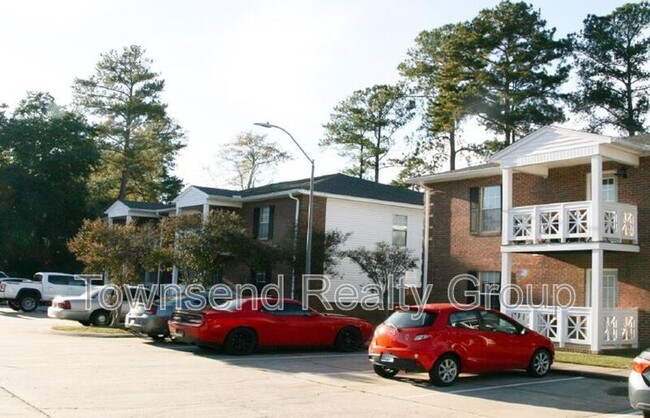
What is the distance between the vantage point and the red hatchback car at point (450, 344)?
13.0m

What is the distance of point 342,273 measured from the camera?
30.3 m

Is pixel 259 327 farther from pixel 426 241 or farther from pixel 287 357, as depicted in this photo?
pixel 426 241

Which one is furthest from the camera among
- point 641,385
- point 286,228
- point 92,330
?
point 286,228

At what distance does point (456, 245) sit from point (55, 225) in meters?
29.8

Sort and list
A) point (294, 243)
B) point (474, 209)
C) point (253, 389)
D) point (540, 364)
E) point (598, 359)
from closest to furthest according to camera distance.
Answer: point (253, 389) → point (540, 364) → point (598, 359) → point (474, 209) → point (294, 243)

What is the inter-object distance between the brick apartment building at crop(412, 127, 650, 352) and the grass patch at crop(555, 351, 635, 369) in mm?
693

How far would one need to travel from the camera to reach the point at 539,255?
72.5 ft

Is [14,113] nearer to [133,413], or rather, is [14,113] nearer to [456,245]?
[456,245]

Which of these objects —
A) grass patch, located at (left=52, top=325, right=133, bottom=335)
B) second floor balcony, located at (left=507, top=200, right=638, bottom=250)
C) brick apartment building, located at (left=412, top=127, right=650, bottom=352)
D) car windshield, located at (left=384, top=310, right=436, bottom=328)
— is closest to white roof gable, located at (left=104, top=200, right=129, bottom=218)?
grass patch, located at (left=52, top=325, right=133, bottom=335)

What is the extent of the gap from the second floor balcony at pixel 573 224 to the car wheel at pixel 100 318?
1415cm

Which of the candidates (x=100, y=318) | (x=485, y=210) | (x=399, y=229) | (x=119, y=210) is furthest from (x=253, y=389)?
(x=119, y=210)

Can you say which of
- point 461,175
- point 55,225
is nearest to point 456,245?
point 461,175

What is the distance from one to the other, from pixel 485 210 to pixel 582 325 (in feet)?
18.9

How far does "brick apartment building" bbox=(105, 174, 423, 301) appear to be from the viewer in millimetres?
29375
